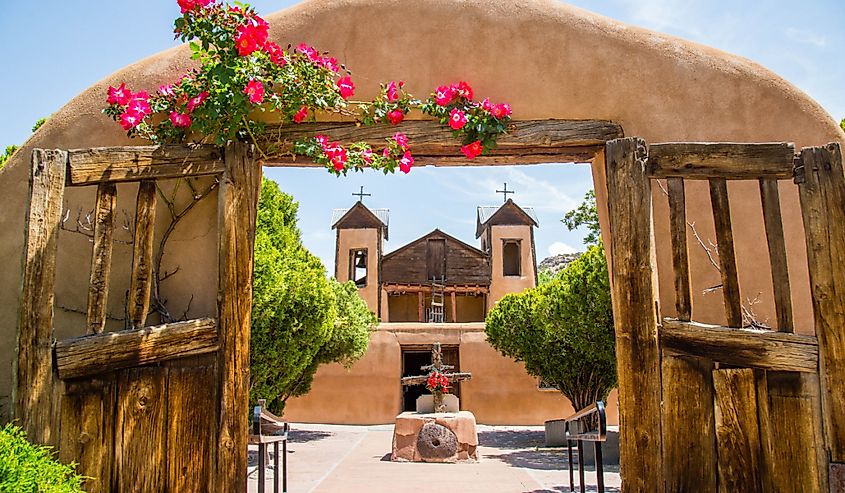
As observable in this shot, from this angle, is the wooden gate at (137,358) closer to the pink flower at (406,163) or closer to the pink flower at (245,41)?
the pink flower at (245,41)

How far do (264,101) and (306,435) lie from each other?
15.1m

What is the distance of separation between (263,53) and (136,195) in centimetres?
127

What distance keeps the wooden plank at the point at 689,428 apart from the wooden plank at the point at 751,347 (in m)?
0.09

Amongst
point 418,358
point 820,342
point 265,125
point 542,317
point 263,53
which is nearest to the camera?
point 820,342

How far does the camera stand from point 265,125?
14.1 feet

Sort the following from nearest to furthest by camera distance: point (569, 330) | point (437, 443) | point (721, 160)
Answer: point (721, 160) < point (569, 330) < point (437, 443)

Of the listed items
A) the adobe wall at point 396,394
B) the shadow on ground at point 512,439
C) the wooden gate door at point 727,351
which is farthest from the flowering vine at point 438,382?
the wooden gate door at point 727,351

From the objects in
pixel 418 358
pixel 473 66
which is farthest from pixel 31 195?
pixel 418 358

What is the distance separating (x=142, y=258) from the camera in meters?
3.93

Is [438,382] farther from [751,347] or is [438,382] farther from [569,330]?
[751,347]

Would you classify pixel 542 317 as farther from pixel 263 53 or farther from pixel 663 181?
pixel 263 53

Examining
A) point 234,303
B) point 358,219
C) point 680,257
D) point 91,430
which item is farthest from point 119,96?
point 358,219

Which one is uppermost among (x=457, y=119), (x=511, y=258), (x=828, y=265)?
(x=511, y=258)

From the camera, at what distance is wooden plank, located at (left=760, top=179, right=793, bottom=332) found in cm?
386
